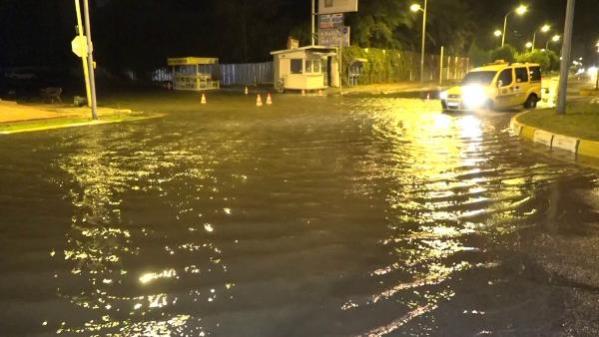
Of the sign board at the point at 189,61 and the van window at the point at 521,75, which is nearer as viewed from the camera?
Answer: the van window at the point at 521,75

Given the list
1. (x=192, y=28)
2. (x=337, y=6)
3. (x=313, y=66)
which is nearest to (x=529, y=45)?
(x=192, y=28)

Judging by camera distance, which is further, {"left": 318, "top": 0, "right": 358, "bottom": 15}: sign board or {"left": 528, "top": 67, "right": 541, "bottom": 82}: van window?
{"left": 318, "top": 0, "right": 358, "bottom": 15}: sign board

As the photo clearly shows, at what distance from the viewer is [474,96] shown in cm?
2108

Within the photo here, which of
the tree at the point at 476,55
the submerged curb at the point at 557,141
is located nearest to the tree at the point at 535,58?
the tree at the point at 476,55

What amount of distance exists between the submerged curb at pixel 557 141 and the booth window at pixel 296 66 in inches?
896

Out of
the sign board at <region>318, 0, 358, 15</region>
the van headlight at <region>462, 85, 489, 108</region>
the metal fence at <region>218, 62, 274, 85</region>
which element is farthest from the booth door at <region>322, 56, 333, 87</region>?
the van headlight at <region>462, 85, 489, 108</region>

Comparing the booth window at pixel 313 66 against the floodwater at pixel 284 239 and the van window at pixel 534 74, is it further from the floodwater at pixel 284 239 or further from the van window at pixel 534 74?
the floodwater at pixel 284 239

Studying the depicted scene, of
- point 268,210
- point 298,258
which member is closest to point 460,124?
point 268,210

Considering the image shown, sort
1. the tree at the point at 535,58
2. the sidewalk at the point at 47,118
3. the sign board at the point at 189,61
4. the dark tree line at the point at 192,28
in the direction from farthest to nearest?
the tree at the point at 535,58
the dark tree line at the point at 192,28
the sign board at the point at 189,61
the sidewalk at the point at 47,118

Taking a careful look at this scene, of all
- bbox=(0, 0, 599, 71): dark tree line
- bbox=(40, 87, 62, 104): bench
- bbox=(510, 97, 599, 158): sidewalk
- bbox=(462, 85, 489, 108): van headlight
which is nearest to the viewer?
bbox=(510, 97, 599, 158): sidewalk

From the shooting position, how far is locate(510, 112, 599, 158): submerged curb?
11.3m

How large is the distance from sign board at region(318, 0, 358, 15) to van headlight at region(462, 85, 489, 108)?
1929 centimetres

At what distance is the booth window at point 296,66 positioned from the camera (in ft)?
120

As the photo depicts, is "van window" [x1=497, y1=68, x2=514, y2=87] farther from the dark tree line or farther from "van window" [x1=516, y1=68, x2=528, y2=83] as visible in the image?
the dark tree line
